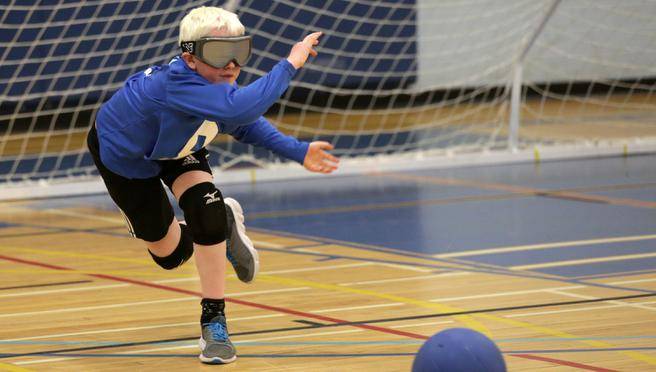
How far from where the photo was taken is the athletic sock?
378 centimetres

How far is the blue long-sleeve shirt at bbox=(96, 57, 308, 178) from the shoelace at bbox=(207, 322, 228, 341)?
51 centimetres

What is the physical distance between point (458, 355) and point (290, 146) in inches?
43.1

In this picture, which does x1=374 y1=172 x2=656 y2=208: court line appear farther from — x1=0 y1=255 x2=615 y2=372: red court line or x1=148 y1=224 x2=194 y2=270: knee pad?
x1=148 y1=224 x2=194 y2=270: knee pad

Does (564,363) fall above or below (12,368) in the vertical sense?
above

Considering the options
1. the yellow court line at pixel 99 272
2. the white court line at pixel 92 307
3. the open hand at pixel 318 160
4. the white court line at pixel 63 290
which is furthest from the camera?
the yellow court line at pixel 99 272

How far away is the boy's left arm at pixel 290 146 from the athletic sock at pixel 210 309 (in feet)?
1.60

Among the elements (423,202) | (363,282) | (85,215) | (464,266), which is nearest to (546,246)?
(464,266)

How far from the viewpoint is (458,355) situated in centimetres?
291

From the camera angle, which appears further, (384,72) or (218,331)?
(384,72)

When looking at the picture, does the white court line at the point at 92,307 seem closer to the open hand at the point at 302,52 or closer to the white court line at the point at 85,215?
the open hand at the point at 302,52

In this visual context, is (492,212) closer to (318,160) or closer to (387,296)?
(387,296)

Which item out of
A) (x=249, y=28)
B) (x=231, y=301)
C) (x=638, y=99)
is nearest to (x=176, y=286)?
(x=231, y=301)

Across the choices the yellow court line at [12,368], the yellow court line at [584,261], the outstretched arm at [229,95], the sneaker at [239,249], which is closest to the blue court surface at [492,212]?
the yellow court line at [584,261]

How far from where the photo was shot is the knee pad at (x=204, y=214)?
3730mm
